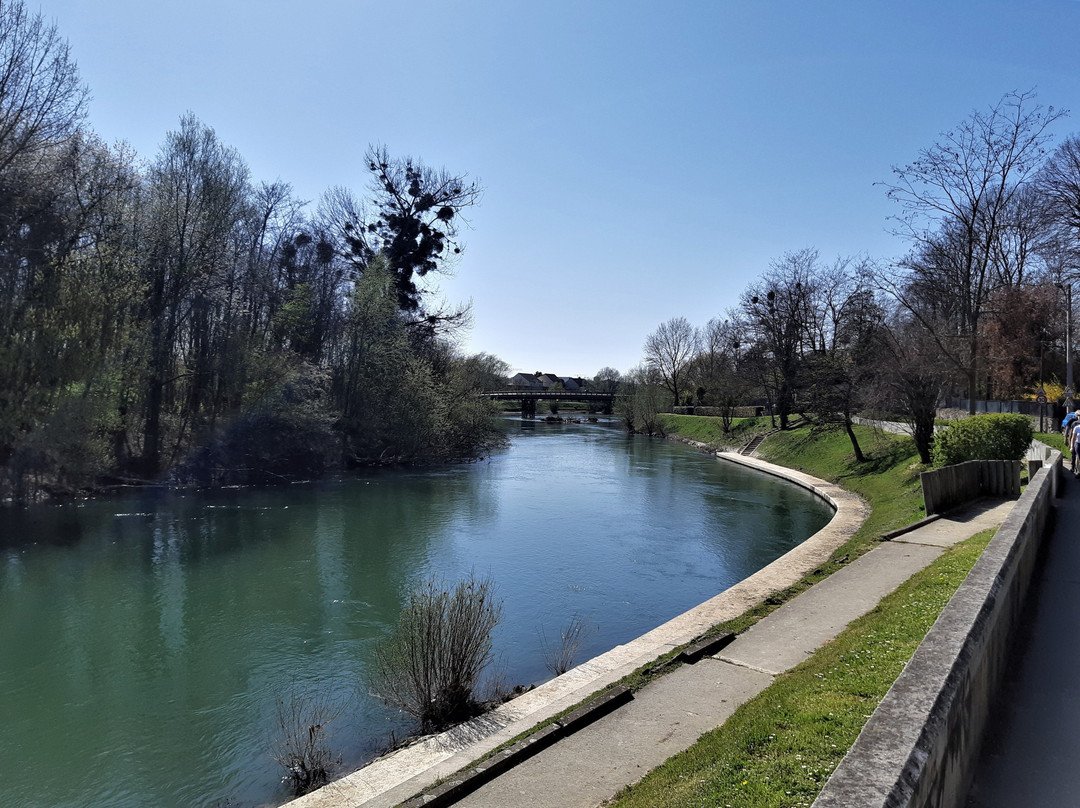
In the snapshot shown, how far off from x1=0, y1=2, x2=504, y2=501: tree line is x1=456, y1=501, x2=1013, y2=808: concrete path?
21953 millimetres

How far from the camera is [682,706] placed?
6645mm

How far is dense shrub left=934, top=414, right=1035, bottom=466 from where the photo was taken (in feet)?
56.3

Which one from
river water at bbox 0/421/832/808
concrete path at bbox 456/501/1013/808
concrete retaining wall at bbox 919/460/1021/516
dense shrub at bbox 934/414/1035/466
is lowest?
river water at bbox 0/421/832/808

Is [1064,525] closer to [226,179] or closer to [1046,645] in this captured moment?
[1046,645]

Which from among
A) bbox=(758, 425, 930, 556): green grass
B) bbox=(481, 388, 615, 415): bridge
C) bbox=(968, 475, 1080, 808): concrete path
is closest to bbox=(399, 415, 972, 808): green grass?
bbox=(968, 475, 1080, 808): concrete path

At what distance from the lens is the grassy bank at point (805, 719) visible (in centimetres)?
432

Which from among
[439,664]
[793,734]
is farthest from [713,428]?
[793,734]

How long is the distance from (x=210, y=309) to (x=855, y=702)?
30901 millimetres

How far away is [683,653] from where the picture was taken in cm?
816

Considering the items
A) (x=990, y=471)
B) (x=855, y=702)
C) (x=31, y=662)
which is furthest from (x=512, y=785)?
(x=990, y=471)

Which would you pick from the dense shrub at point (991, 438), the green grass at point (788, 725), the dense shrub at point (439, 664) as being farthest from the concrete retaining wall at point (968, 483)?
the dense shrub at point (439, 664)

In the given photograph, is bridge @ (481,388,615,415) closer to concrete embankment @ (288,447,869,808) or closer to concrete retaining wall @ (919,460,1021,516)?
concrete retaining wall @ (919,460,1021,516)

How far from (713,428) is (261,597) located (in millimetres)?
48125

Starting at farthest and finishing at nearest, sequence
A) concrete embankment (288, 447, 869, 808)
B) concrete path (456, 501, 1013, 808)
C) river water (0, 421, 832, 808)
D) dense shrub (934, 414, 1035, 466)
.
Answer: dense shrub (934, 414, 1035, 466) < river water (0, 421, 832, 808) < concrete embankment (288, 447, 869, 808) < concrete path (456, 501, 1013, 808)
